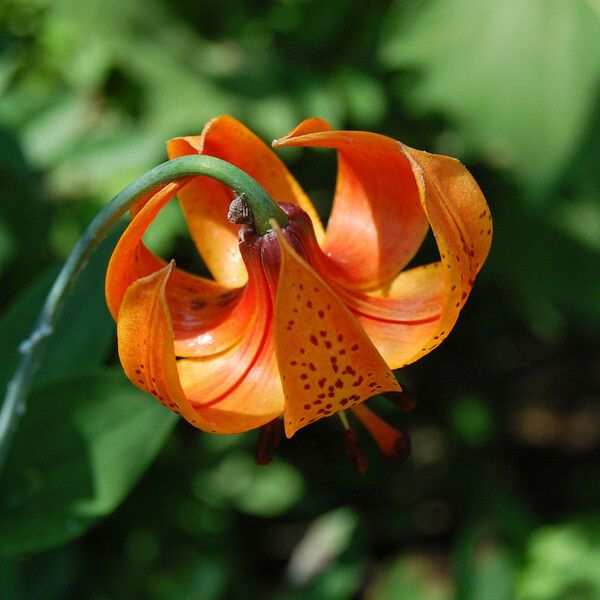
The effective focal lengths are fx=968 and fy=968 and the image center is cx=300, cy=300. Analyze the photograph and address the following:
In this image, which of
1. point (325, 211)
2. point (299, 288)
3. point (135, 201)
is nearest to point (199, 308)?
point (135, 201)

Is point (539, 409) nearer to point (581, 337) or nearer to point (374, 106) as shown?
point (581, 337)

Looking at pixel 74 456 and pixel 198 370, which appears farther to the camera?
pixel 74 456

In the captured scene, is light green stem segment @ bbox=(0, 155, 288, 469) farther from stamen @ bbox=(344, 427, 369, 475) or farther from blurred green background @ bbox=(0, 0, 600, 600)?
blurred green background @ bbox=(0, 0, 600, 600)

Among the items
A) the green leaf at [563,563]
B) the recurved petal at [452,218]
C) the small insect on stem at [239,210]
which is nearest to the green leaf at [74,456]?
the small insect on stem at [239,210]

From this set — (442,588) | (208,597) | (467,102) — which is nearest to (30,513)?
(208,597)

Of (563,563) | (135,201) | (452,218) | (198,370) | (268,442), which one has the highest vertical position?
(135,201)

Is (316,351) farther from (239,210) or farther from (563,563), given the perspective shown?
(563,563)

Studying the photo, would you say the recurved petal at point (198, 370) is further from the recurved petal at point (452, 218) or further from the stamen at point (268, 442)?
the recurved petal at point (452, 218)
